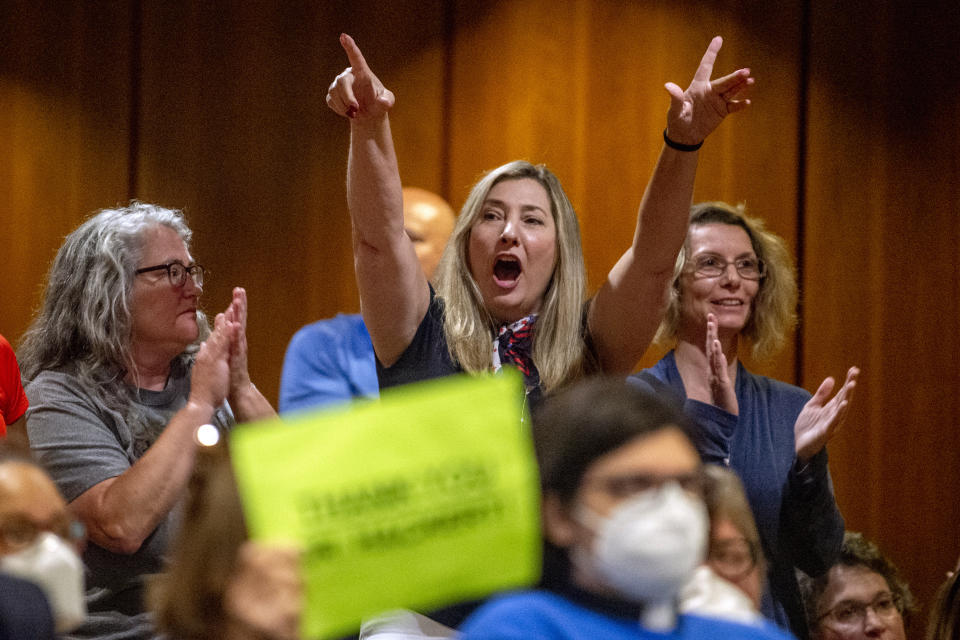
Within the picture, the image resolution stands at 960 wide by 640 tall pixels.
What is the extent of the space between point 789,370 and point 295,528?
2.85 m

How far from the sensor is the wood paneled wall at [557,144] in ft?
11.6

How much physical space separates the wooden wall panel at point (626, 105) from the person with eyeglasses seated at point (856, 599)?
86 centimetres

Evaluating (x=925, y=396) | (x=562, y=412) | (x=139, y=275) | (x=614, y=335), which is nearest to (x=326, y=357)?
(x=139, y=275)

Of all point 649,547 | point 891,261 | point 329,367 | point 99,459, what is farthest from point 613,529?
point 891,261

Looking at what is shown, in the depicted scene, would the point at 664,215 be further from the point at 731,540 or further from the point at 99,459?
the point at 99,459

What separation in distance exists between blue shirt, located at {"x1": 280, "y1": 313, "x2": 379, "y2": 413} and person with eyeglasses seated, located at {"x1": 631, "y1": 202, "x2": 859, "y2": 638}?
67 cm

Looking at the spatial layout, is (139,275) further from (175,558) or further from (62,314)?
(175,558)

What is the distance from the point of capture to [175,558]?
95cm

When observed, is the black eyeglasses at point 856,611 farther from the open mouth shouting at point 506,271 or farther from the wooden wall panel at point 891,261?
the open mouth shouting at point 506,271

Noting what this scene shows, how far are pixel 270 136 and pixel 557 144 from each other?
3.11 ft

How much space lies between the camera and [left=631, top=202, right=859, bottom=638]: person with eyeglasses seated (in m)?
2.34

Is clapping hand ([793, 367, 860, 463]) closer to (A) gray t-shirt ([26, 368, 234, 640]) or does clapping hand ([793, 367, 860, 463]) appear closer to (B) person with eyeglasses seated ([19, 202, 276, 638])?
(B) person with eyeglasses seated ([19, 202, 276, 638])

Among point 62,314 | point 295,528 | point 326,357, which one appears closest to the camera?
point 295,528

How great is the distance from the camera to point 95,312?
2.29 metres
